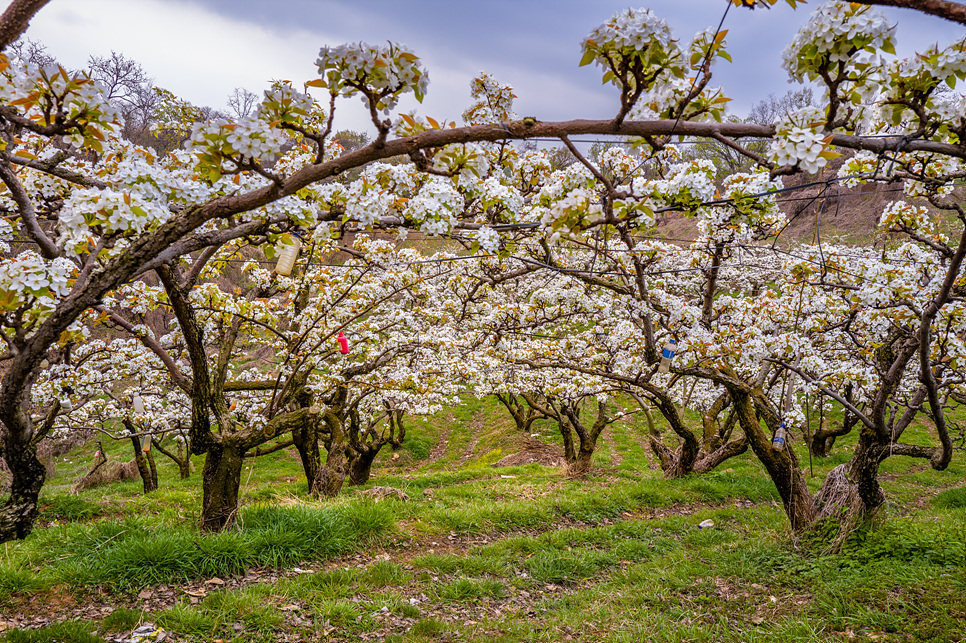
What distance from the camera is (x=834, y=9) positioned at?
82.6 inches

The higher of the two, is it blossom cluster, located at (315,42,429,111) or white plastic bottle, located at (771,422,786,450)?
blossom cluster, located at (315,42,429,111)

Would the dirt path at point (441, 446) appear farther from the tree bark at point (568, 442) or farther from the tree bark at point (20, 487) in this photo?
the tree bark at point (20, 487)

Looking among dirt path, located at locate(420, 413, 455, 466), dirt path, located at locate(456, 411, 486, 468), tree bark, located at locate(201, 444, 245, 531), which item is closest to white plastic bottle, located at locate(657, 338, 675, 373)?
tree bark, located at locate(201, 444, 245, 531)

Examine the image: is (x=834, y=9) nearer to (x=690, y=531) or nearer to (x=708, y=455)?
(x=690, y=531)

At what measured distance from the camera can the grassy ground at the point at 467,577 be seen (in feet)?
11.9

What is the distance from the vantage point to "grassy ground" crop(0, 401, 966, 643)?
143 inches

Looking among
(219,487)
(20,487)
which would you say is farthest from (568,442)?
(20,487)

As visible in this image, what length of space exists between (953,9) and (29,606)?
20.8 feet

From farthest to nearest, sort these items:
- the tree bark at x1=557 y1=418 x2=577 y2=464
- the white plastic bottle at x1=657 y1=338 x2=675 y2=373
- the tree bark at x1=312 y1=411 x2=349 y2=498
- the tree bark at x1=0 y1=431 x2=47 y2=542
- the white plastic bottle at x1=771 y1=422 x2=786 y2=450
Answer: the tree bark at x1=557 y1=418 x2=577 y2=464, the tree bark at x1=312 y1=411 x2=349 y2=498, the white plastic bottle at x1=657 y1=338 x2=675 y2=373, the white plastic bottle at x1=771 y1=422 x2=786 y2=450, the tree bark at x1=0 y1=431 x2=47 y2=542

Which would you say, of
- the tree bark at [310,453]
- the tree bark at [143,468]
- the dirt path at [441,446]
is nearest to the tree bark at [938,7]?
the tree bark at [310,453]

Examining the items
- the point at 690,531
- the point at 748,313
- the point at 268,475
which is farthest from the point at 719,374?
the point at 268,475

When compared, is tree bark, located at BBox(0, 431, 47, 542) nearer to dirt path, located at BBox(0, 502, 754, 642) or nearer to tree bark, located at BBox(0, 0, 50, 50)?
dirt path, located at BBox(0, 502, 754, 642)

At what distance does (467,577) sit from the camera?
16.1 feet

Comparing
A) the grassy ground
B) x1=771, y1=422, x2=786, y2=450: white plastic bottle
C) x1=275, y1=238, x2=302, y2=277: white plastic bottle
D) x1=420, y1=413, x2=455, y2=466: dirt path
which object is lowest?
x1=420, y1=413, x2=455, y2=466: dirt path
